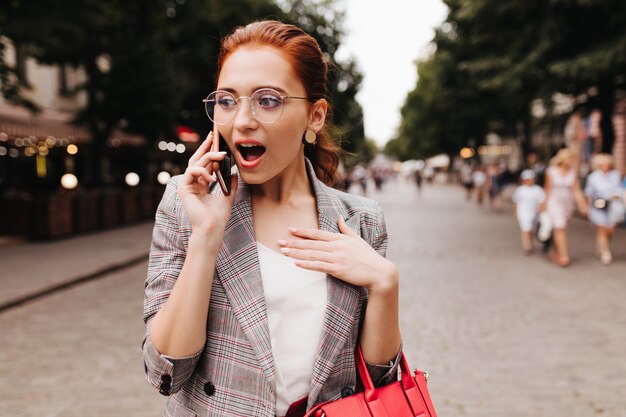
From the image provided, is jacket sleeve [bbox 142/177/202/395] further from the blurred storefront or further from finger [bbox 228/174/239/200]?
the blurred storefront

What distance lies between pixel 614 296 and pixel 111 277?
7554 mm

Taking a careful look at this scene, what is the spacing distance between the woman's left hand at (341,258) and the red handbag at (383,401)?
0.72 feet

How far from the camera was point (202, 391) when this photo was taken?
5.02 feet

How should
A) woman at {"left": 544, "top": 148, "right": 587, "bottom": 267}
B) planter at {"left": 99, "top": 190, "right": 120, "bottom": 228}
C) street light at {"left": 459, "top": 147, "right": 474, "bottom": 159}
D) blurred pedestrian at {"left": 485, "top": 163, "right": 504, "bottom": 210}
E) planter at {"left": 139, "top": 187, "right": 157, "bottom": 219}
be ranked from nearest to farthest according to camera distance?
woman at {"left": 544, "top": 148, "right": 587, "bottom": 267}
planter at {"left": 99, "top": 190, "right": 120, "bottom": 228}
planter at {"left": 139, "top": 187, "right": 157, "bottom": 219}
blurred pedestrian at {"left": 485, "top": 163, "right": 504, "bottom": 210}
street light at {"left": 459, "top": 147, "right": 474, "bottom": 159}

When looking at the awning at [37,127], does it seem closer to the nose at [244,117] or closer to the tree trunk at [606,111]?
the nose at [244,117]

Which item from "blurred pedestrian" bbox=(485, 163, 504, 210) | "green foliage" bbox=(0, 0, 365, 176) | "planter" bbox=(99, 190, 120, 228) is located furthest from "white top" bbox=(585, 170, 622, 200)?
"blurred pedestrian" bbox=(485, 163, 504, 210)

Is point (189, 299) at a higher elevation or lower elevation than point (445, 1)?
lower

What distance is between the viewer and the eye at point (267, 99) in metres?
1.45

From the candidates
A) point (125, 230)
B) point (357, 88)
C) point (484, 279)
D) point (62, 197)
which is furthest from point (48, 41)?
point (357, 88)

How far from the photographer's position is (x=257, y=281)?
147 centimetres

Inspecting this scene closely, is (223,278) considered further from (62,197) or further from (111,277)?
(62,197)

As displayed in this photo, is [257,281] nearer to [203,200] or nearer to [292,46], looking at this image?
[203,200]

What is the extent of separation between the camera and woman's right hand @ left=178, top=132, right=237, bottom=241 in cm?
139

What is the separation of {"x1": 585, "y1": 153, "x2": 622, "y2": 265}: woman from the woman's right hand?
407 inches
